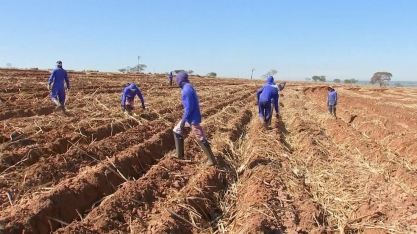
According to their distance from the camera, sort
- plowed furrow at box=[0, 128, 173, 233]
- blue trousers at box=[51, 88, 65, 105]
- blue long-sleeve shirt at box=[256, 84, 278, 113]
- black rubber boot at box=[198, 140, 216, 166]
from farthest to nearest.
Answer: blue trousers at box=[51, 88, 65, 105], blue long-sleeve shirt at box=[256, 84, 278, 113], black rubber boot at box=[198, 140, 216, 166], plowed furrow at box=[0, 128, 173, 233]

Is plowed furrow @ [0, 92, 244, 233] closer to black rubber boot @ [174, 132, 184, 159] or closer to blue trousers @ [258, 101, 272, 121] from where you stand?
black rubber boot @ [174, 132, 184, 159]

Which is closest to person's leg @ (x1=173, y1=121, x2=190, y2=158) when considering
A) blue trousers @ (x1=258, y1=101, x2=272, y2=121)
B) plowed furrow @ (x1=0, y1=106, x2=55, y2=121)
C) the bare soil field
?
the bare soil field

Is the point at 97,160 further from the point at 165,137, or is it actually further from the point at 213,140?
the point at 213,140

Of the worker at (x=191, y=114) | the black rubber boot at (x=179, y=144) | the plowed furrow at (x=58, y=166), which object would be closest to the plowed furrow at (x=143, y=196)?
the black rubber boot at (x=179, y=144)

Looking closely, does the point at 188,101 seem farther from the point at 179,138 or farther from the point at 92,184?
the point at 92,184

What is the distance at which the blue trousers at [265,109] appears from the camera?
392 inches

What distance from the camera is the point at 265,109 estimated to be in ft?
33.3

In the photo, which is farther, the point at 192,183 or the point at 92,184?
the point at 192,183

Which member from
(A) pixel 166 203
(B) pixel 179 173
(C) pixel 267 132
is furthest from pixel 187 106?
(C) pixel 267 132

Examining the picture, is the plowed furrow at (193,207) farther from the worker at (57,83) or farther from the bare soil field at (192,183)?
the worker at (57,83)

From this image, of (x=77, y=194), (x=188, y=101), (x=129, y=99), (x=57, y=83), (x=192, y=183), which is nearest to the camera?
(x=77, y=194)

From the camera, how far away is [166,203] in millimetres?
4934

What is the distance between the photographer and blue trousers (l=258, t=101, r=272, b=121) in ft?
32.7

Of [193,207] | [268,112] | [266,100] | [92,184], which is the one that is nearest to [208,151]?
[193,207]
